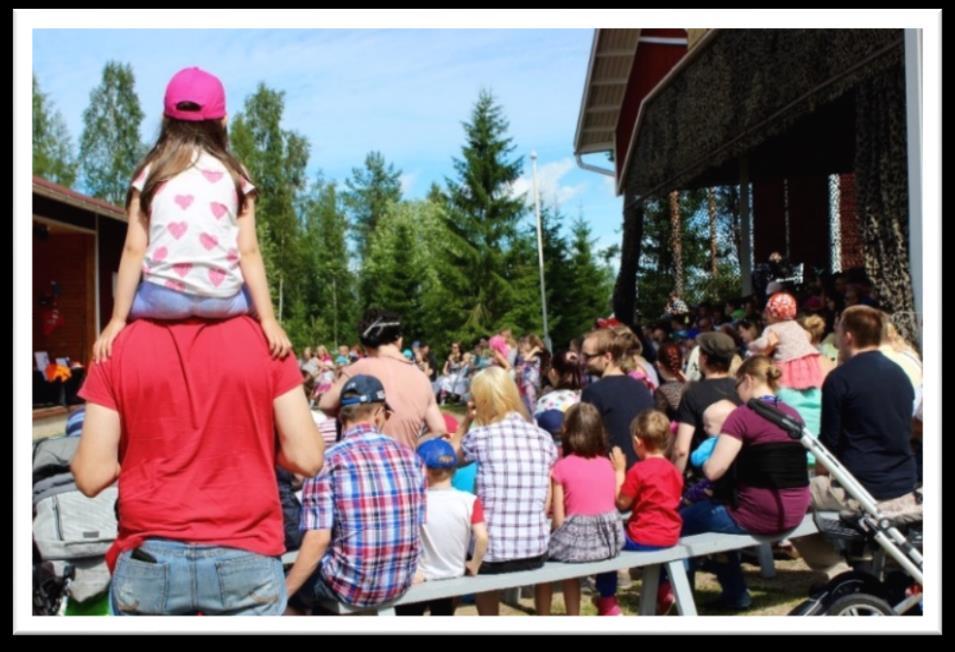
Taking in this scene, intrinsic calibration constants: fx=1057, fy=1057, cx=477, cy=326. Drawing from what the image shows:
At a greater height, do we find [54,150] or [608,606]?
[54,150]

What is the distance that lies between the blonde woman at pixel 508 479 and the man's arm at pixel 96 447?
2709 millimetres

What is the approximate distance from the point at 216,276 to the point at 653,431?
3.31 m

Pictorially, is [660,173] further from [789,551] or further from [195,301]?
[195,301]

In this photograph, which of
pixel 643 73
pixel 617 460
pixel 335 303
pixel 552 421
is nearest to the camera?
pixel 617 460

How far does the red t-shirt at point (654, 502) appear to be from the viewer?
5.24 meters

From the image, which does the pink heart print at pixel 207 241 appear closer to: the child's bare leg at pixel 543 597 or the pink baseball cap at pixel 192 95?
the pink baseball cap at pixel 192 95

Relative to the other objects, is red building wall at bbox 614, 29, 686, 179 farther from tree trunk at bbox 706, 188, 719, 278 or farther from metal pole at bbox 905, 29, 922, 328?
metal pole at bbox 905, 29, 922, 328

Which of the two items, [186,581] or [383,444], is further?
[383,444]

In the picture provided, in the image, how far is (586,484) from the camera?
17.3 feet

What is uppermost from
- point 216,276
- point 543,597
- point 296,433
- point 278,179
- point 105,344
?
point 278,179

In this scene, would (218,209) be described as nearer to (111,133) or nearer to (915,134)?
(915,134)

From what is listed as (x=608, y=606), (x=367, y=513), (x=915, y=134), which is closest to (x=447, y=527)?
(x=367, y=513)

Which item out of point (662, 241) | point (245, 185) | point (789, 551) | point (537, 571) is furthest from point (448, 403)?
point (245, 185)

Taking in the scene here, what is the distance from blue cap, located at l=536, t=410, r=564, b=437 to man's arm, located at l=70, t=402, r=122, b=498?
14.3 feet
